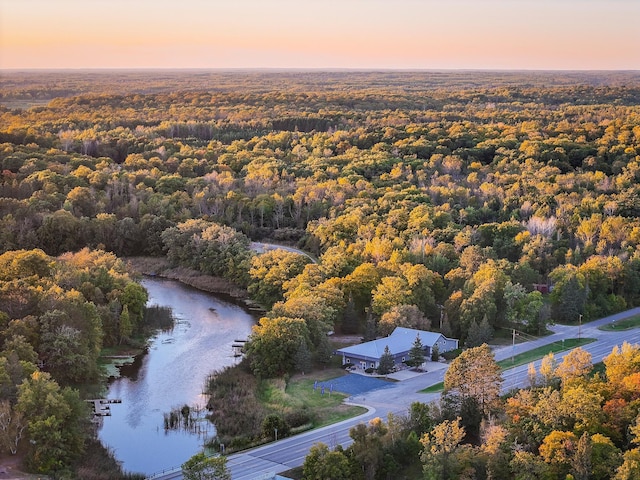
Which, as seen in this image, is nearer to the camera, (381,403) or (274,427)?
(274,427)

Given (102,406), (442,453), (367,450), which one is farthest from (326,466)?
(102,406)

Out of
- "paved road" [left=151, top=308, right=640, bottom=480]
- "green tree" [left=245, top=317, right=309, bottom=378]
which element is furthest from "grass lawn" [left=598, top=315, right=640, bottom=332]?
"green tree" [left=245, top=317, right=309, bottom=378]

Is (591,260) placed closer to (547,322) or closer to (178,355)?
(547,322)

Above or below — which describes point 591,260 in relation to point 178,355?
above

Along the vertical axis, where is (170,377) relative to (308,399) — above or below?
below

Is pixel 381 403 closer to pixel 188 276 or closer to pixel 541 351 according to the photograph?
pixel 541 351

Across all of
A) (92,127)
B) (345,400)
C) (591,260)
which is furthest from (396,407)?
(92,127)

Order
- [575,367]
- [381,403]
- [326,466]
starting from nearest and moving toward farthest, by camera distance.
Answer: [326,466]
[575,367]
[381,403]
